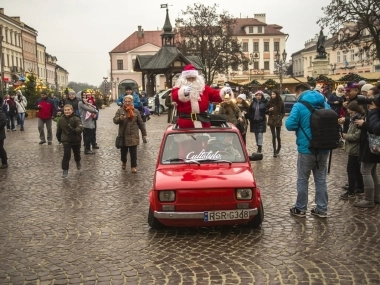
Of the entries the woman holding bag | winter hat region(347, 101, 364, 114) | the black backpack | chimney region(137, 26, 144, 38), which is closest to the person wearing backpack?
the black backpack

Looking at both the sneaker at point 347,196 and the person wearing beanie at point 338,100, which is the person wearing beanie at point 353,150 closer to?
the sneaker at point 347,196

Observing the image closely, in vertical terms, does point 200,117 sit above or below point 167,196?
above

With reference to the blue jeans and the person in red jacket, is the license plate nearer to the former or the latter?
the blue jeans

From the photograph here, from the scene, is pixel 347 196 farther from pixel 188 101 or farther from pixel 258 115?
pixel 258 115

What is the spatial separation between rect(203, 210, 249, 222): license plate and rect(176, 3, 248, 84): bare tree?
56681 mm

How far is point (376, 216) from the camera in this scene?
24.5 feet

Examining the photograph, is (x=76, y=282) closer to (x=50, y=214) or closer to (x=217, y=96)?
(x=50, y=214)

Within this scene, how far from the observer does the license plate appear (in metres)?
6.42

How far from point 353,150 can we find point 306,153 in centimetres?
161

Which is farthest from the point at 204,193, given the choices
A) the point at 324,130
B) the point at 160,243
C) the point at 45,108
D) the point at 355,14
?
the point at 355,14

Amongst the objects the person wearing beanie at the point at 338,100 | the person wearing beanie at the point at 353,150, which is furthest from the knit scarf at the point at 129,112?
the person wearing beanie at the point at 338,100

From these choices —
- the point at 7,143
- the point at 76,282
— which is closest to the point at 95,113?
the point at 7,143

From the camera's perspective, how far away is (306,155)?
7418 mm

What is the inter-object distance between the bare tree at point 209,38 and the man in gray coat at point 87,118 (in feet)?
156
